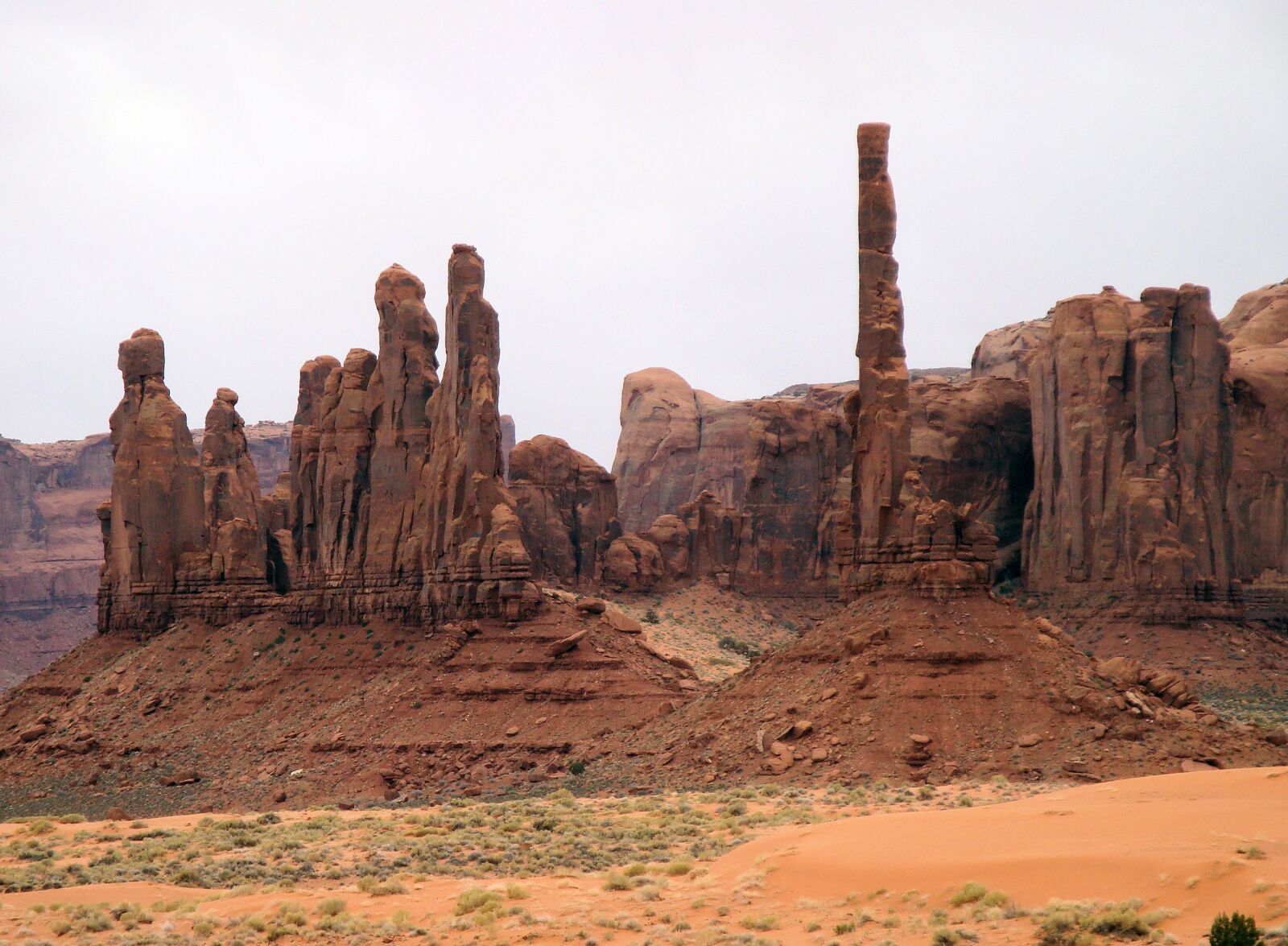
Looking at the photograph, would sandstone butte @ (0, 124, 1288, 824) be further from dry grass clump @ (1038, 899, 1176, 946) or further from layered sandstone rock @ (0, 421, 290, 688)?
layered sandstone rock @ (0, 421, 290, 688)

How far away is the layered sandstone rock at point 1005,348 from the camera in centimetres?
12450

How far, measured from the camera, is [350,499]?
225ft

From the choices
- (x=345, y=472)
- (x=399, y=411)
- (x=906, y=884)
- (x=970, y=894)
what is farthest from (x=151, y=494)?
(x=970, y=894)

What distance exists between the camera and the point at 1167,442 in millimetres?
80875

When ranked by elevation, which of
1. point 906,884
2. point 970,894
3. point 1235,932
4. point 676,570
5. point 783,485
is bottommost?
point 906,884

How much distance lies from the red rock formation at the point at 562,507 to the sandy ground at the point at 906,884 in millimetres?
53554

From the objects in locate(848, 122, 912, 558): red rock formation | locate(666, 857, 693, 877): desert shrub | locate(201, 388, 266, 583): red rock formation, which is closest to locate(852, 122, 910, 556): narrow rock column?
locate(848, 122, 912, 558): red rock formation

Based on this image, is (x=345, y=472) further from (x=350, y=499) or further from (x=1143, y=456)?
(x=1143, y=456)

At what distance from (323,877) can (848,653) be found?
1953cm

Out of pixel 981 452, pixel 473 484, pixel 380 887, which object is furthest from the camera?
→ pixel 981 452

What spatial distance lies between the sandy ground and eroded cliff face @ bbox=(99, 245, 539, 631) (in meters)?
30.9

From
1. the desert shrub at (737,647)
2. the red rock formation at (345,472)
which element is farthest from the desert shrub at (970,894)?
the desert shrub at (737,647)

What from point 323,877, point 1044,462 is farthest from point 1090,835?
point 1044,462

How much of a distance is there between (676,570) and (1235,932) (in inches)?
2820
